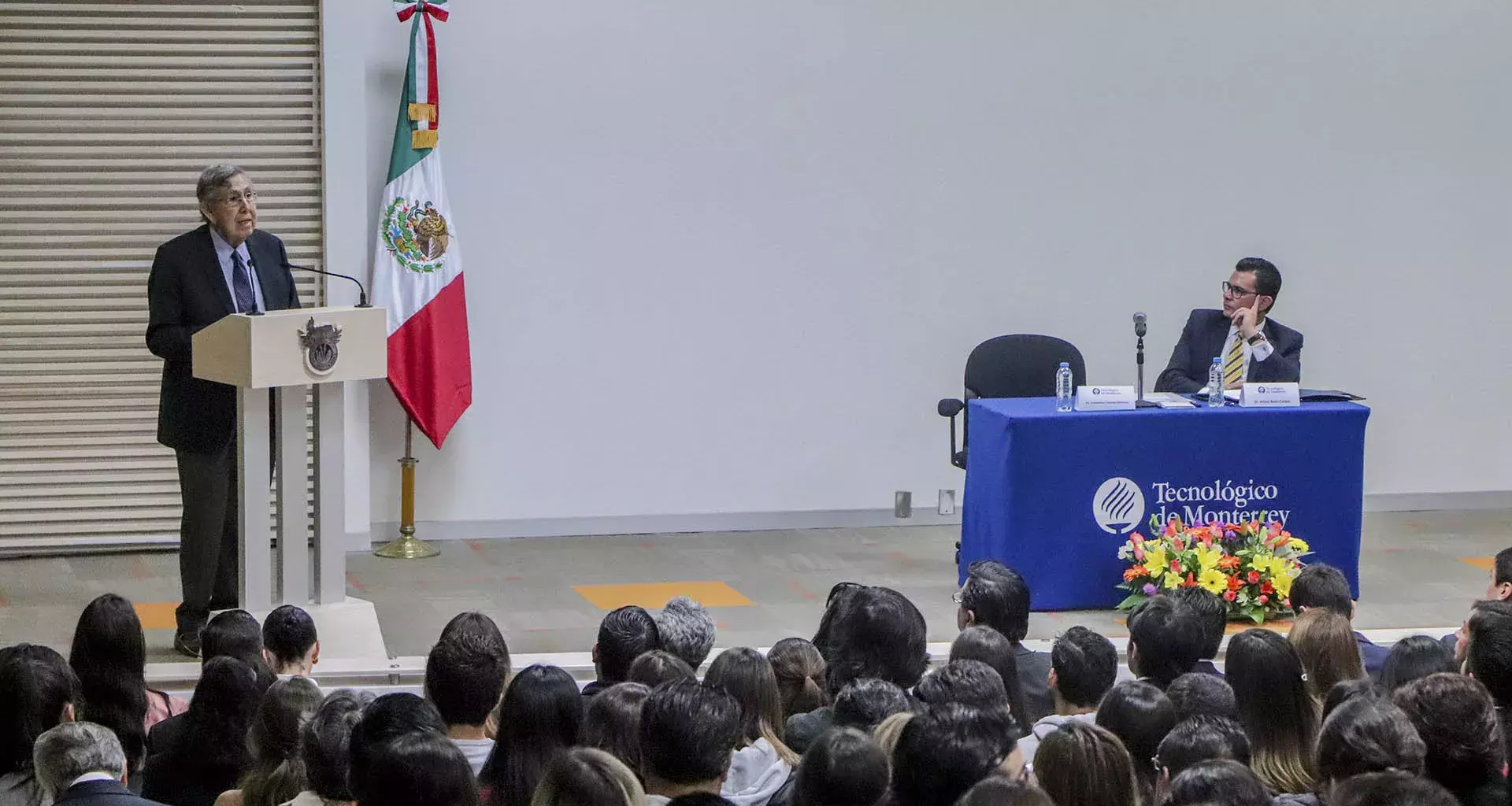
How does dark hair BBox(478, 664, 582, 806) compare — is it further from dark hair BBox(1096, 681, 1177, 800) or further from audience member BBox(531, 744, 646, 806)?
dark hair BBox(1096, 681, 1177, 800)

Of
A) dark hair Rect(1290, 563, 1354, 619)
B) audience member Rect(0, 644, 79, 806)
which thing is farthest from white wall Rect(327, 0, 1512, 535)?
audience member Rect(0, 644, 79, 806)

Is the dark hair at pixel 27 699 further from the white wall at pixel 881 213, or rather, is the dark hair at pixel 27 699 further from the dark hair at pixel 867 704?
the white wall at pixel 881 213

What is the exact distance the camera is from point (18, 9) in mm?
7602

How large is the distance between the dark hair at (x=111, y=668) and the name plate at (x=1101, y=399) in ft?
12.5

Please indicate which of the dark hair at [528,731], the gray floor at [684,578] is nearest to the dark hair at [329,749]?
the dark hair at [528,731]

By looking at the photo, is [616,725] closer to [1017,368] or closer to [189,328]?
[189,328]

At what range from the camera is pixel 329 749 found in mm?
2953

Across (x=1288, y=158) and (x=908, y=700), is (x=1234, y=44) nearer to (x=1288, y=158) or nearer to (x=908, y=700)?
(x=1288, y=158)

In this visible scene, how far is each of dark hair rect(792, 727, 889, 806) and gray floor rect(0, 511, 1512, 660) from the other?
11.8 feet

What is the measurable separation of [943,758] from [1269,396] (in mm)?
4474

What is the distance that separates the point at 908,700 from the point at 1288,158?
20.6 ft

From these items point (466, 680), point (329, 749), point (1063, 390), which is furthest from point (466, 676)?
point (1063, 390)

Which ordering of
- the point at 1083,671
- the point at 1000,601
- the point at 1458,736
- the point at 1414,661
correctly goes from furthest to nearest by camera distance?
the point at 1000,601 → the point at 1414,661 → the point at 1083,671 → the point at 1458,736

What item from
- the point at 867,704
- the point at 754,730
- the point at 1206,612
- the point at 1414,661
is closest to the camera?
the point at 867,704
